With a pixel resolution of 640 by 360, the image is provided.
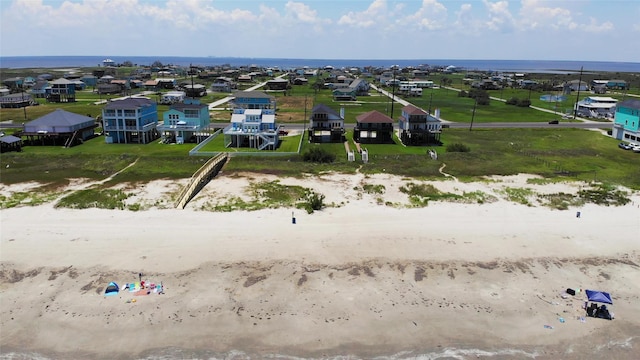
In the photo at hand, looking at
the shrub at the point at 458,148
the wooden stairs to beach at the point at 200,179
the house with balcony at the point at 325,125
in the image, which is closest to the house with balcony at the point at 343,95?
the house with balcony at the point at 325,125

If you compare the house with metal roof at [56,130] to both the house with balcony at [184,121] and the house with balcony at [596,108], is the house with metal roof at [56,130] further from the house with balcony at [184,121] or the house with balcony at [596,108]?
the house with balcony at [596,108]

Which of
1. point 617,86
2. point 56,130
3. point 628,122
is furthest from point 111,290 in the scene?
point 617,86

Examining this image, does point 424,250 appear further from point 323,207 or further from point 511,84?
point 511,84

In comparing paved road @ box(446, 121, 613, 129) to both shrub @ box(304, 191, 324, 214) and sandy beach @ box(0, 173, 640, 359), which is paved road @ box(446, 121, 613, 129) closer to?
sandy beach @ box(0, 173, 640, 359)

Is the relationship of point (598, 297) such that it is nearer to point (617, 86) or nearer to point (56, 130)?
point (56, 130)

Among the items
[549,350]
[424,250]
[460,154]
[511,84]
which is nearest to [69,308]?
[424,250]

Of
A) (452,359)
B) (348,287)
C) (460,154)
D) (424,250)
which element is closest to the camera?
(452,359)

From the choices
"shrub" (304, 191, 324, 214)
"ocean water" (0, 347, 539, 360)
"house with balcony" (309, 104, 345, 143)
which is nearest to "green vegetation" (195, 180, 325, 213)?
"shrub" (304, 191, 324, 214)
